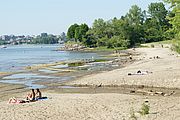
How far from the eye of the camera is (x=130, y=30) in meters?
151

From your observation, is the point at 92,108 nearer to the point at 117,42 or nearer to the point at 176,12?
the point at 176,12

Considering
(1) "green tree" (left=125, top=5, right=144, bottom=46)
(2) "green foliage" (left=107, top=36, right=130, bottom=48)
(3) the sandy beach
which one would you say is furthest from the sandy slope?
(1) "green tree" (left=125, top=5, right=144, bottom=46)

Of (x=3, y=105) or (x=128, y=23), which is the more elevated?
(x=128, y=23)

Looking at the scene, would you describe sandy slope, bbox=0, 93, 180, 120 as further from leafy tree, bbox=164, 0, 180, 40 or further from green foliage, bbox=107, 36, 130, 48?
green foliage, bbox=107, 36, 130, 48

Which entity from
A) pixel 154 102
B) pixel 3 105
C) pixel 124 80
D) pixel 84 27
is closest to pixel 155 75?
pixel 124 80

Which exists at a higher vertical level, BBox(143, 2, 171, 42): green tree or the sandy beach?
BBox(143, 2, 171, 42): green tree

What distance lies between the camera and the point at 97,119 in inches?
897

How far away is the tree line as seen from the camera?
150250 mm

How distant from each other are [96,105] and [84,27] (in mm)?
158354

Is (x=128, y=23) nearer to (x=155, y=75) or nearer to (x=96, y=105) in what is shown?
(x=155, y=75)

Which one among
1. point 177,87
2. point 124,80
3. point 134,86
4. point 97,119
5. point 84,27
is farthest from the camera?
point 84,27

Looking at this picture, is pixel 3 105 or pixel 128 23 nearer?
pixel 3 105

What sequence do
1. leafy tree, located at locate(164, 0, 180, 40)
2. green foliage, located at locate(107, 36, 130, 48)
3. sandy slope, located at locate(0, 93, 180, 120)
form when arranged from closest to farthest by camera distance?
sandy slope, located at locate(0, 93, 180, 120), leafy tree, located at locate(164, 0, 180, 40), green foliage, located at locate(107, 36, 130, 48)

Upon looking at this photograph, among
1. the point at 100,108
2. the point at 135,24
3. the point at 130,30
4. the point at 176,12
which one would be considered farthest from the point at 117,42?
the point at 100,108
